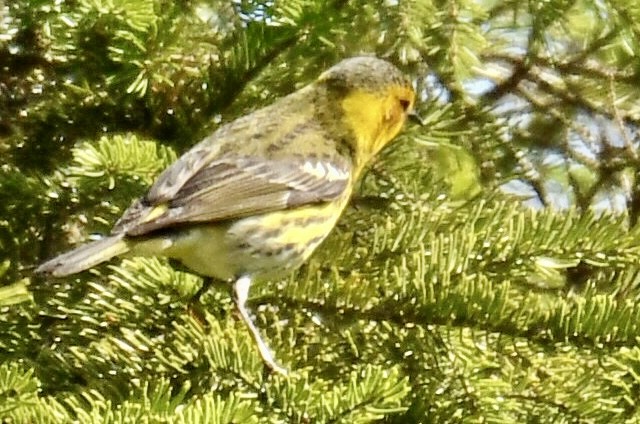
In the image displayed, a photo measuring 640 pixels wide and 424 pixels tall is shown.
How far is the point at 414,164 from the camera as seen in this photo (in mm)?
1699

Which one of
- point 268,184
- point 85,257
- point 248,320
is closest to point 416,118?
point 268,184

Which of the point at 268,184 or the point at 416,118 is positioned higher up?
the point at 416,118

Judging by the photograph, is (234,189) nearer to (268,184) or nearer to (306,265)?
(268,184)

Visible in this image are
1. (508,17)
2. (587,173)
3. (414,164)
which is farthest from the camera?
(587,173)

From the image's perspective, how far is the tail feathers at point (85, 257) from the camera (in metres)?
1.34

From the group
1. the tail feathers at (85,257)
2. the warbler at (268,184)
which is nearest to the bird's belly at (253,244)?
the warbler at (268,184)

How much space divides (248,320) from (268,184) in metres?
0.39

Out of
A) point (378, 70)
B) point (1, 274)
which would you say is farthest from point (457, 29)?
point (1, 274)

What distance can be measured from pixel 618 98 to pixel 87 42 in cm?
97

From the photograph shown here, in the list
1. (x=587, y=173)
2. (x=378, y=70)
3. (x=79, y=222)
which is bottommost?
(x=587, y=173)

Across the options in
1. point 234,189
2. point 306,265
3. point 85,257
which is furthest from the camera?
point 234,189

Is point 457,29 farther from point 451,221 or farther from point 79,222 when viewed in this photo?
point 79,222

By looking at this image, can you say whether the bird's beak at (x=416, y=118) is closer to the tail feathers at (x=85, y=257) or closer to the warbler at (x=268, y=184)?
the warbler at (x=268, y=184)

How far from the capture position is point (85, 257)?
139 centimetres
